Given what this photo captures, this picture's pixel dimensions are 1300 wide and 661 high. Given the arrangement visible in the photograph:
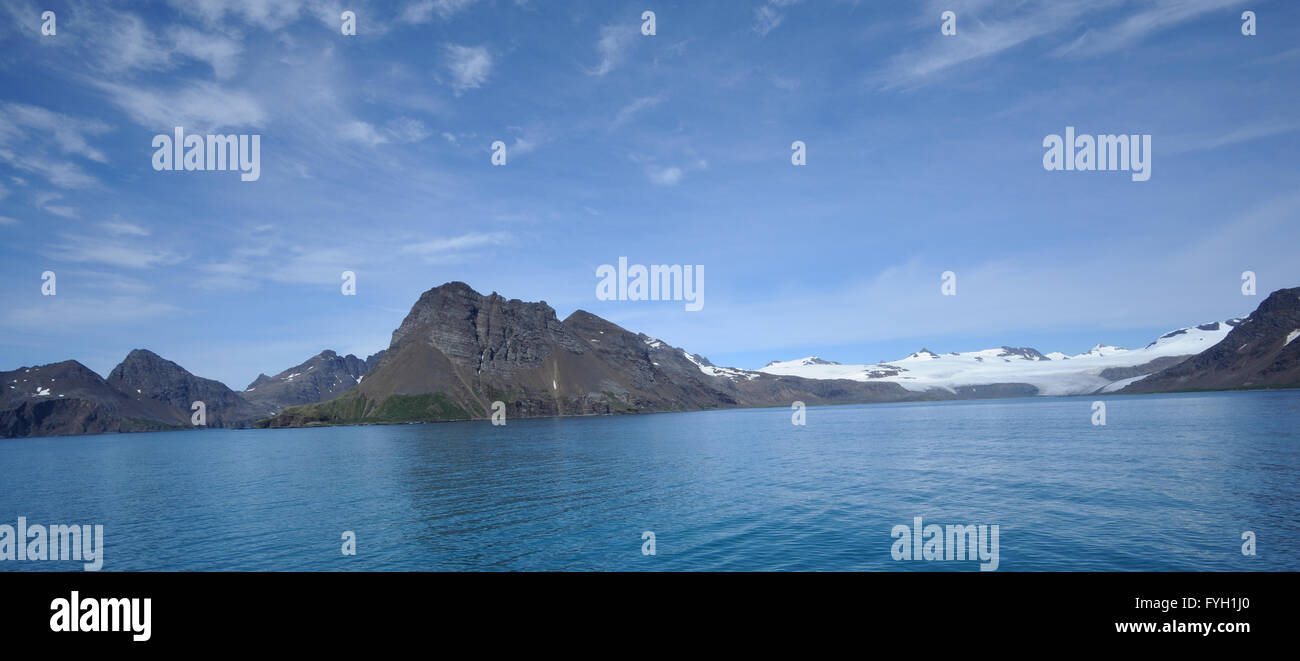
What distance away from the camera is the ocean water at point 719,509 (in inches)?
1484

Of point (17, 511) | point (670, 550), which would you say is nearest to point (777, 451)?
point (670, 550)

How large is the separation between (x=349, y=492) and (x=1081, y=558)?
71.7m

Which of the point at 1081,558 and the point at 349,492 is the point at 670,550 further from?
the point at 349,492

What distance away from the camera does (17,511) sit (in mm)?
71000

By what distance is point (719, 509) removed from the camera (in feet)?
175

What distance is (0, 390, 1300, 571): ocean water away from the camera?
37688mm
